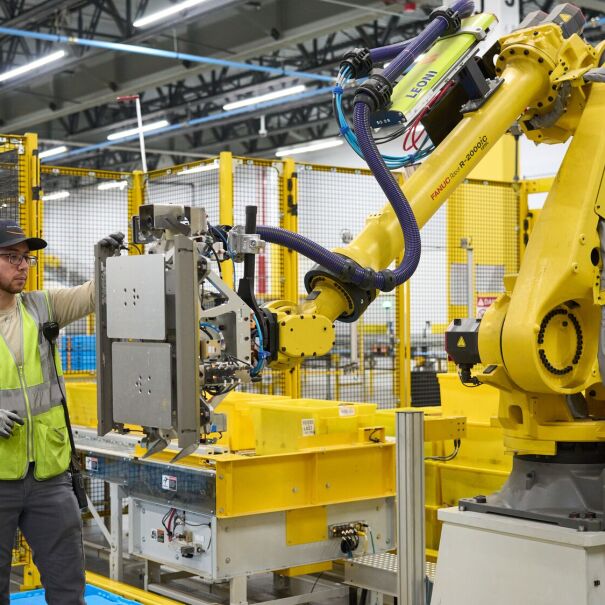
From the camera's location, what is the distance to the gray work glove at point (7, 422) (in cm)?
385

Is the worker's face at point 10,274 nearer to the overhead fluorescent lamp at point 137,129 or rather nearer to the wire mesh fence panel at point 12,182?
the wire mesh fence panel at point 12,182

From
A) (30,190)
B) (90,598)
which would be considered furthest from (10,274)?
(30,190)

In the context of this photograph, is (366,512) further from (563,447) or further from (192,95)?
(192,95)

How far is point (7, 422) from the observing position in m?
3.87

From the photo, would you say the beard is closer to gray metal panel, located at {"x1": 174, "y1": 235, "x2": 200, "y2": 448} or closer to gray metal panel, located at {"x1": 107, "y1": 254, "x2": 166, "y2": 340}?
gray metal panel, located at {"x1": 107, "y1": 254, "x2": 166, "y2": 340}

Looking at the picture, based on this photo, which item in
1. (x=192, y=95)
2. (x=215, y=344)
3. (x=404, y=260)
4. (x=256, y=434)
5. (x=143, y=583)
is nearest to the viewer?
(x=215, y=344)

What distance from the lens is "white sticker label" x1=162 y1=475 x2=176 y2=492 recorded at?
5.64 metres

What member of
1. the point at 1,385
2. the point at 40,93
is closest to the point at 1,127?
the point at 40,93

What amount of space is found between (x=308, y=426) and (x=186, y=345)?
9.08ft

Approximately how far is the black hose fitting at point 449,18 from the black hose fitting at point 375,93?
1.43ft

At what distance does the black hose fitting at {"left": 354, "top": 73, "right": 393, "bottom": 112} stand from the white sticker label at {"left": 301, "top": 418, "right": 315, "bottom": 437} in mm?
2640

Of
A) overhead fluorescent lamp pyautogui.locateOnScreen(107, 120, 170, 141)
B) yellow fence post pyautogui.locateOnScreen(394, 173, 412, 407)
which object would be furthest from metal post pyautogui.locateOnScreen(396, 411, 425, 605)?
overhead fluorescent lamp pyautogui.locateOnScreen(107, 120, 170, 141)

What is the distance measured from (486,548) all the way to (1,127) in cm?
1859

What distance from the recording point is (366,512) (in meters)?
5.93
